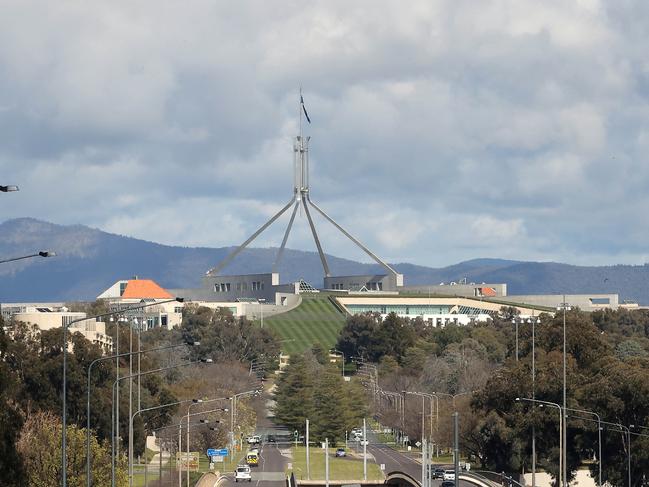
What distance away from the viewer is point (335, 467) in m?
122

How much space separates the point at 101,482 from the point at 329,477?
130 ft

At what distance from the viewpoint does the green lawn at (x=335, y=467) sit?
112 meters

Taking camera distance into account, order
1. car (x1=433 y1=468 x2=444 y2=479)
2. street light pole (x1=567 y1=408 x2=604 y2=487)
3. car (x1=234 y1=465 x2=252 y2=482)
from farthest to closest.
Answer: car (x1=433 y1=468 x2=444 y2=479), car (x1=234 y1=465 x2=252 y2=482), street light pole (x1=567 y1=408 x2=604 y2=487)

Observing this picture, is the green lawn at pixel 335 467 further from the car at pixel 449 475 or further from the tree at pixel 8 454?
the tree at pixel 8 454

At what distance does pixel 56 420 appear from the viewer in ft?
289

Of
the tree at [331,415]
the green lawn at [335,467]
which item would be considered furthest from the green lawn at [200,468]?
the tree at [331,415]

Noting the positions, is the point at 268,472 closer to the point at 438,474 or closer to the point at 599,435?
the point at 438,474

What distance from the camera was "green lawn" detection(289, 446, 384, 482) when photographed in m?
112

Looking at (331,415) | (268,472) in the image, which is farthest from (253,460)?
(331,415)

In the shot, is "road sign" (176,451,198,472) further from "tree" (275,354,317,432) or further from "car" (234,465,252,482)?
"tree" (275,354,317,432)

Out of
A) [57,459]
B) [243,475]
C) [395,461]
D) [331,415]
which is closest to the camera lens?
[57,459]

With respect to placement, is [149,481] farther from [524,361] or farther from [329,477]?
[524,361]

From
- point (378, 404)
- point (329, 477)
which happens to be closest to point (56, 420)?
point (329, 477)

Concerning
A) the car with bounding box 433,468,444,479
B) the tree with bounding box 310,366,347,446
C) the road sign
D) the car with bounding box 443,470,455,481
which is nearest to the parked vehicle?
the road sign
